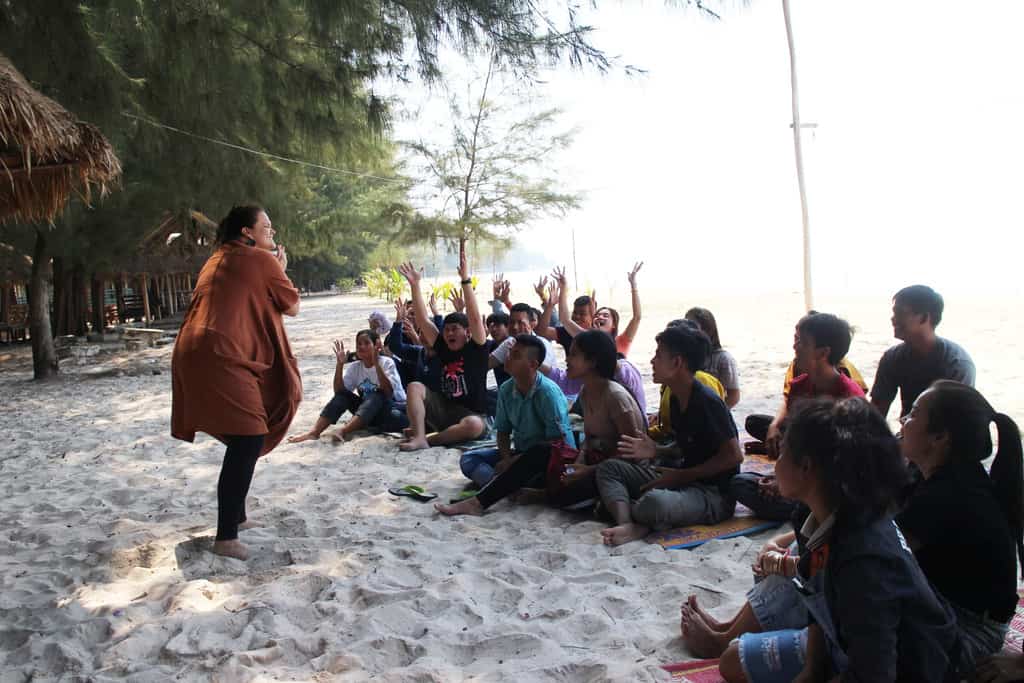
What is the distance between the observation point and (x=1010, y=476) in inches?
79.3

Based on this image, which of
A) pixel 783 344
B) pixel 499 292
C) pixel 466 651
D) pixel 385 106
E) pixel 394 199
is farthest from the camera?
pixel 394 199

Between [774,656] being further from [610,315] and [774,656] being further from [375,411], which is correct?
[375,411]

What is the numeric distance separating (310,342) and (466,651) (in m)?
14.4

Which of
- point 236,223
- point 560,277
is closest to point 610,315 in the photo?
point 560,277

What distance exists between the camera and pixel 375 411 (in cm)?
619

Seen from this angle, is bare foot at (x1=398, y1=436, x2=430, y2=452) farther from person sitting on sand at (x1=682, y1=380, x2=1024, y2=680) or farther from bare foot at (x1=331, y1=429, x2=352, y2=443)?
person sitting on sand at (x1=682, y1=380, x2=1024, y2=680)

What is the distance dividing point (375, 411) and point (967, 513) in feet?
15.8

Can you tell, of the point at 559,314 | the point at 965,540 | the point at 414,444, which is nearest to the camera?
the point at 965,540

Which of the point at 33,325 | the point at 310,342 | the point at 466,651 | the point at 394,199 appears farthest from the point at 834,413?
the point at 394,199

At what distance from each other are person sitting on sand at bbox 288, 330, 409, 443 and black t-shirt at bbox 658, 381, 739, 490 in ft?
9.80

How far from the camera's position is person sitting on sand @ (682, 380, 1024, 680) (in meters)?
1.94

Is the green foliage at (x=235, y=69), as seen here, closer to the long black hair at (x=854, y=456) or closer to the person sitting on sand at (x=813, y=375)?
the person sitting on sand at (x=813, y=375)

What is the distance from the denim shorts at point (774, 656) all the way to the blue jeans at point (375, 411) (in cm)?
427

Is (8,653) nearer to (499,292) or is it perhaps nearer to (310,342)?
(499,292)
